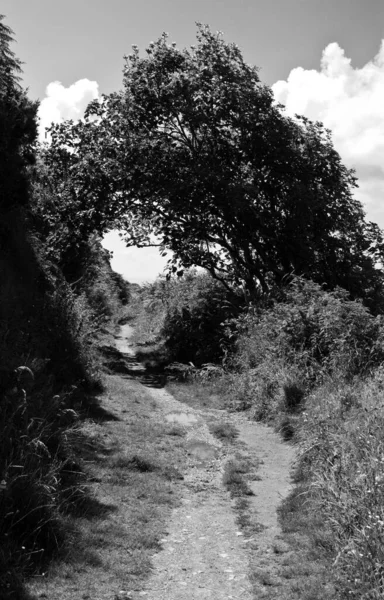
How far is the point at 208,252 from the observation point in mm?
22562

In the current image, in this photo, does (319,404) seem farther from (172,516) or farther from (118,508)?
(118,508)

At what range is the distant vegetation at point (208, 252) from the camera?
32.8ft

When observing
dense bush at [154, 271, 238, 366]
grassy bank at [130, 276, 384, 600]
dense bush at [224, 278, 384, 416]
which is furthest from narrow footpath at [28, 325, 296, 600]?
dense bush at [154, 271, 238, 366]

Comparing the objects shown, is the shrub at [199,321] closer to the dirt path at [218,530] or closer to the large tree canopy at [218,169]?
the large tree canopy at [218,169]

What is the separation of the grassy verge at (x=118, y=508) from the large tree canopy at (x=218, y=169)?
989 centimetres

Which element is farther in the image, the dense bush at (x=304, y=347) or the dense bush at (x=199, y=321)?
the dense bush at (x=199, y=321)

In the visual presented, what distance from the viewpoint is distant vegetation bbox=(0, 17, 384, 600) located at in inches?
394

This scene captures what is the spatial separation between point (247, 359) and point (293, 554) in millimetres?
10347

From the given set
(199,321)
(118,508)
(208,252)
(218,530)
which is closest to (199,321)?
(199,321)

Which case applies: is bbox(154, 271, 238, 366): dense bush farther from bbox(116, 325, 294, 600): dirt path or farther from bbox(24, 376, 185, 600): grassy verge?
bbox(116, 325, 294, 600): dirt path

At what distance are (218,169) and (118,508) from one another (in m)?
14.8

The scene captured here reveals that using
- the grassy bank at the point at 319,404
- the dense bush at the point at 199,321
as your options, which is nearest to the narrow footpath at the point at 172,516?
the grassy bank at the point at 319,404

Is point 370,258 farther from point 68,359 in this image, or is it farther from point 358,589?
point 358,589

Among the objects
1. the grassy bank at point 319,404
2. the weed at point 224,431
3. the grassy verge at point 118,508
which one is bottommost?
the grassy verge at point 118,508
